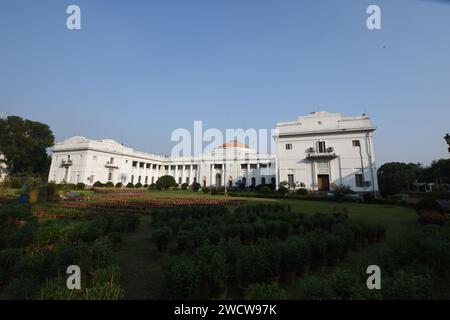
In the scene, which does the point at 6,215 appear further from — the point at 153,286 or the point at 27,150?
the point at 27,150

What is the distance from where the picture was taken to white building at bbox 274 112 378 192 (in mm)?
30656

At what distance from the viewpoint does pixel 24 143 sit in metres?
50.9

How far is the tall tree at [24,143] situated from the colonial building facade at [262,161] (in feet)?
14.3

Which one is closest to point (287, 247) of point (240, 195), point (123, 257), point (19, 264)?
point (123, 257)

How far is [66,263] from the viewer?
437cm

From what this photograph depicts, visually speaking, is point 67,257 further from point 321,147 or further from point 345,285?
point 321,147

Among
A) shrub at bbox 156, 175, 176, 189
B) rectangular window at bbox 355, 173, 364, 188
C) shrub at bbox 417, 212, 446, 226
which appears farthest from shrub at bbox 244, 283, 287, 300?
shrub at bbox 156, 175, 176, 189

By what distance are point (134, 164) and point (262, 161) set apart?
113ft

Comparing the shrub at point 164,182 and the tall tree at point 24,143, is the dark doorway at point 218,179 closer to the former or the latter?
the shrub at point 164,182

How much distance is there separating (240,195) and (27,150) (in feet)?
172

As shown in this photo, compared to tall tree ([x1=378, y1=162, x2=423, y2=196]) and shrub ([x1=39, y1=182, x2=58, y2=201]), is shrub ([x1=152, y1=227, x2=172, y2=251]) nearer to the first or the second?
Result: shrub ([x1=39, y1=182, x2=58, y2=201])

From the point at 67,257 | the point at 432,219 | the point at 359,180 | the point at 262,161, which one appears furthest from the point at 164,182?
the point at 67,257

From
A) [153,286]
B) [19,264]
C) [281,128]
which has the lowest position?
[153,286]

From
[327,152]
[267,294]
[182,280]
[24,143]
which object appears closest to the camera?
[267,294]
